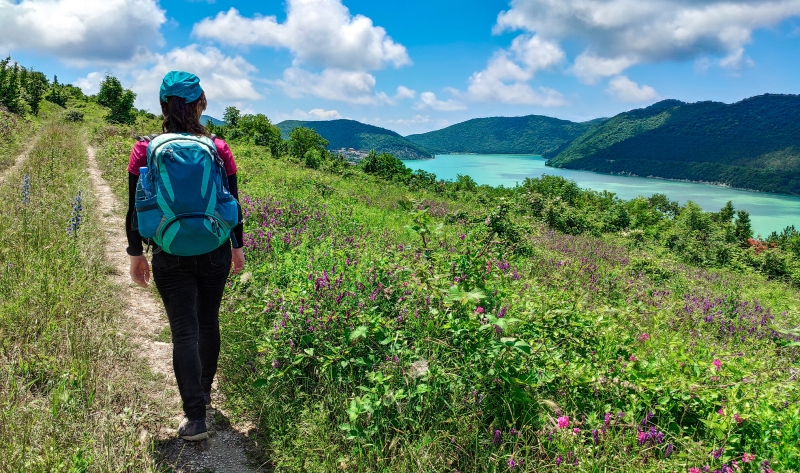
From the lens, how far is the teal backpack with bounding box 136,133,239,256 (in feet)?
8.04

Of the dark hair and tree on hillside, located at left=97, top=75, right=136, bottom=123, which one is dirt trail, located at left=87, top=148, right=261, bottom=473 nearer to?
the dark hair

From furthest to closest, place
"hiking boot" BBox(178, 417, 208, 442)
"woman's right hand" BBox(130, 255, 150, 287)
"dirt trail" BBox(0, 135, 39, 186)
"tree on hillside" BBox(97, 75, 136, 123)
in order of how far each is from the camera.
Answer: "tree on hillside" BBox(97, 75, 136, 123), "dirt trail" BBox(0, 135, 39, 186), "hiking boot" BBox(178, 417, 208, 442), "woman's right hand" BBox(130, 255, 150, 287)

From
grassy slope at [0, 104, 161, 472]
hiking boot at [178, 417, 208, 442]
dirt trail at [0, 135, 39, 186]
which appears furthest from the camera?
dirt trail at [0, 135, 39, 186]

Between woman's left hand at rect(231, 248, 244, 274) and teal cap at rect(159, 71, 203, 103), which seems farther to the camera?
woman's left hand at rect(231, 248, 244, 274)

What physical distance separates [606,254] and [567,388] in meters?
10.2

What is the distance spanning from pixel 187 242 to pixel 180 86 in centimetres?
98

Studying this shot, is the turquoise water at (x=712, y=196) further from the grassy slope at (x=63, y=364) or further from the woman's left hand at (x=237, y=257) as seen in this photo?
the woman's left hand at (x=237, y=257)

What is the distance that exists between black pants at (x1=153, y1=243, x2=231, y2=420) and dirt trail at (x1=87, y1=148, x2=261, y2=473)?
236 millimetres

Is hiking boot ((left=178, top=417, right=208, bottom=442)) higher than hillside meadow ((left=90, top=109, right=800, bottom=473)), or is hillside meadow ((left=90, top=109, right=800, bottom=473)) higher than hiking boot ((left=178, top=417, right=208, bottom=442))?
hillside meadow ((left=90, top=109, right=800, bottom=473))

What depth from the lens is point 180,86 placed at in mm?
2654

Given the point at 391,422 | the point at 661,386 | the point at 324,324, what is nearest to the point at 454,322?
the point at 391,422

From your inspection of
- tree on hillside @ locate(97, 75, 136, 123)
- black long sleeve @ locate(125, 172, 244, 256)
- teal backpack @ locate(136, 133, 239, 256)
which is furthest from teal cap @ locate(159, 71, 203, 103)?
tree on hillside @ locate(97, 75, 136, 123)

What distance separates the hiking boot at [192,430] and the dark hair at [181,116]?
1.97m

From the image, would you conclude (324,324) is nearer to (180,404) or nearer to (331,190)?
(180,404)
